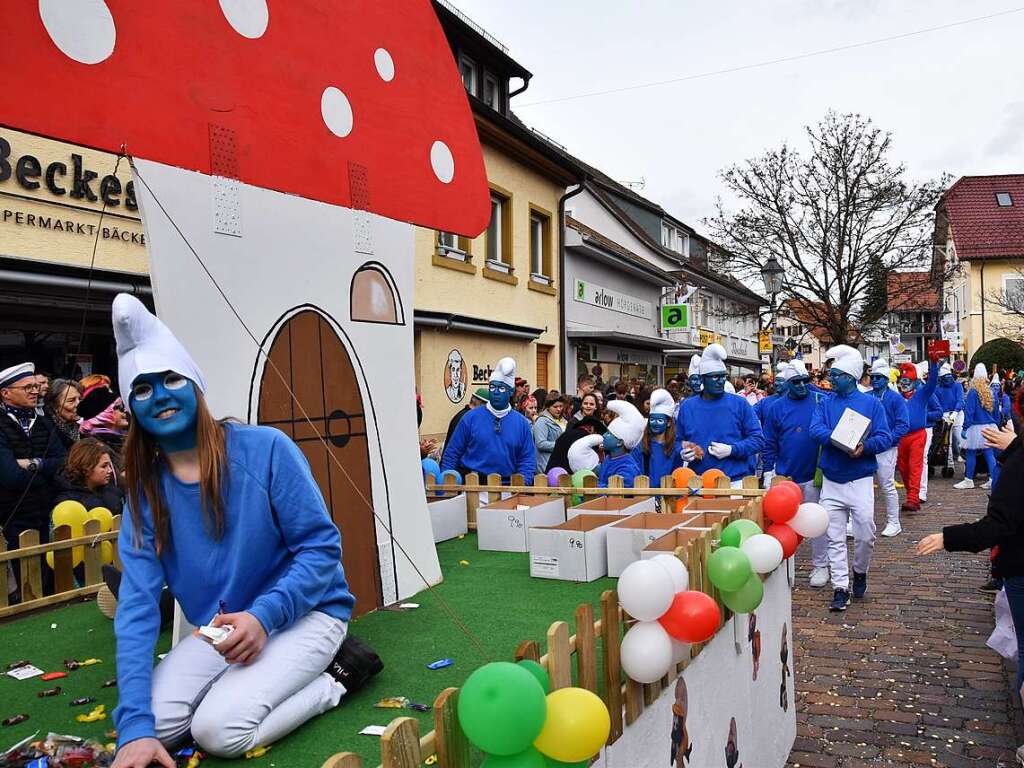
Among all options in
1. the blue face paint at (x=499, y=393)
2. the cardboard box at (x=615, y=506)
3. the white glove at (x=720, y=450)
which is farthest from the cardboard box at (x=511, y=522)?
the white glove at (x=720, y=450)

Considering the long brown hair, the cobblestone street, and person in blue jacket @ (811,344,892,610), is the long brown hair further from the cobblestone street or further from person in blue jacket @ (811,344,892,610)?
person in blue jacket @ (811,344,892,610)

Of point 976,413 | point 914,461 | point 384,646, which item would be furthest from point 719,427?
point 976,413

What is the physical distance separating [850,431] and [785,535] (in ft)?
8.12

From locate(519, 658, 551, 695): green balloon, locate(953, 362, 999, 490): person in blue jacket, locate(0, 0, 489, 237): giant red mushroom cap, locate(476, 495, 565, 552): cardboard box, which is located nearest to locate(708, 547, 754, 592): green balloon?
locate(519, 658, 551, 695): green balloon

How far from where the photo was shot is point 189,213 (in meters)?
3.65

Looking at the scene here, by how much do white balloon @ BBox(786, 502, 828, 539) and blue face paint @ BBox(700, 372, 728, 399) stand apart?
2.61 metres

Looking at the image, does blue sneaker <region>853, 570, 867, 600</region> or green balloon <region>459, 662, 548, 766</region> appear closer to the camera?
green balloon <region>459, 662, 548, 766</region>

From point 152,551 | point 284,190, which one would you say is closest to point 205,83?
point 284,190

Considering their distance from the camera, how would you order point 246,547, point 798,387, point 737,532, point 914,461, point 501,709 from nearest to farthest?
point 501,709 → point 246,547 → point 737,532 → point 798,387 → point 914,461

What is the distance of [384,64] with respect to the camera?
494 centimetres

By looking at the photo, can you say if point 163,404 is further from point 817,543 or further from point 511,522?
point 817,543

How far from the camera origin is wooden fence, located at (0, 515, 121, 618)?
4504 millimetres

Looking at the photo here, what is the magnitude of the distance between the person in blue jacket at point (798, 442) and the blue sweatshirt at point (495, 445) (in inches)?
104

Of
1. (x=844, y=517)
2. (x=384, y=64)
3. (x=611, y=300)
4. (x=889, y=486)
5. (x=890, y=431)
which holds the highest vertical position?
(x=611, y=300)
